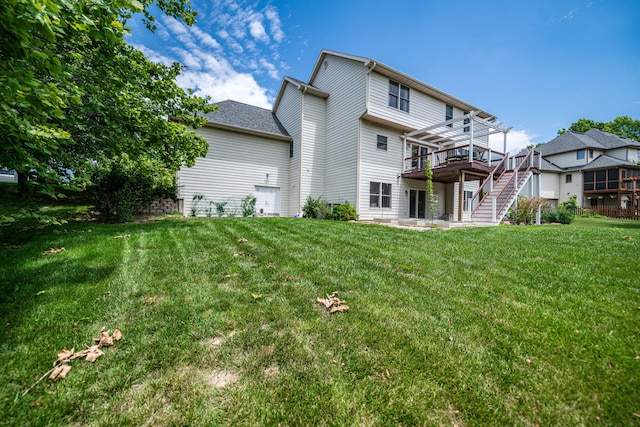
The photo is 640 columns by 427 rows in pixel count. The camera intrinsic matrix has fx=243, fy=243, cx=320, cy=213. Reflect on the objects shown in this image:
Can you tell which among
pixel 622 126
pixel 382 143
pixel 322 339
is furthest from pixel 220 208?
pixel 622 126

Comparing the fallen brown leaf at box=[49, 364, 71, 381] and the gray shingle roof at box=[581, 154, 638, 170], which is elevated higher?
the gray shingle roof at box=[581, 154, 638, 170]

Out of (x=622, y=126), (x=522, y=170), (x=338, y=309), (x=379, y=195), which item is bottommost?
(x=338, y=309)

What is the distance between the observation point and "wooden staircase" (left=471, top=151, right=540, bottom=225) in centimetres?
1184

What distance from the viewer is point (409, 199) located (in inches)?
579

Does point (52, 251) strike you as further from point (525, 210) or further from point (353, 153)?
point (525, 210)

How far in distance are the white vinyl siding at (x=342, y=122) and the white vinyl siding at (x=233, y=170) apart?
308 cm

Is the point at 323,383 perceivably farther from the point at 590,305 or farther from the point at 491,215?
the point at 491,215

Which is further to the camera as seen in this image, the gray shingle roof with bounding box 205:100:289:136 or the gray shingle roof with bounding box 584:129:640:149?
the gray shingle roof with bounding box 584:129:640:149

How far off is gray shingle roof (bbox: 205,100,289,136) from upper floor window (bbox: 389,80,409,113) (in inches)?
265

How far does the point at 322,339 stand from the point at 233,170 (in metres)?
13.4

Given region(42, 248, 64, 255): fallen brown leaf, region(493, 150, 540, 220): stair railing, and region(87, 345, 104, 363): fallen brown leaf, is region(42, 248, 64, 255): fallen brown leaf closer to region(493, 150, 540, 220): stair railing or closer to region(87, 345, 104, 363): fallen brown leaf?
region(87, 345, 104, 363): fallen brown leaf

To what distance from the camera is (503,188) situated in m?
12.4

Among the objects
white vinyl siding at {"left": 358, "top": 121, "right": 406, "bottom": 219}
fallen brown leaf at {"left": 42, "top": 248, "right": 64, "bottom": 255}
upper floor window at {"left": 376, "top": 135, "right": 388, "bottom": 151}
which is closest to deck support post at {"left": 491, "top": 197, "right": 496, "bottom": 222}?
white vinyl siding at {"left": 358, "top": 121, "right": 406, "bottom": 219}

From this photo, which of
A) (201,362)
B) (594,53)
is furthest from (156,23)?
(594,53)
